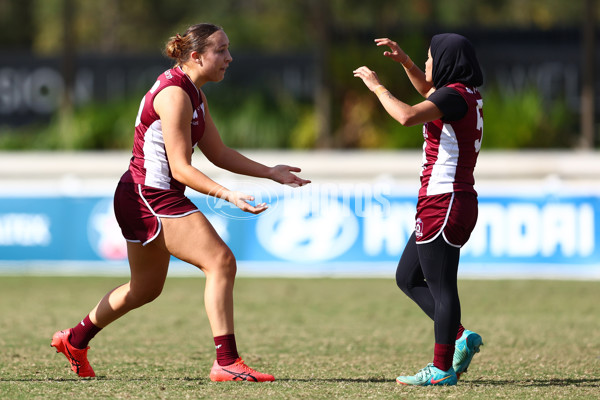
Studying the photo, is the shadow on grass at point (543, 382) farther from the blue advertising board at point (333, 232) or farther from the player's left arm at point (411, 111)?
the blue advertising board at point (333, 232)

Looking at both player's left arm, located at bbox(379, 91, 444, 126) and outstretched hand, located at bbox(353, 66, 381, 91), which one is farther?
outstretched hand, located at bbox(353, 66, 381, 91)

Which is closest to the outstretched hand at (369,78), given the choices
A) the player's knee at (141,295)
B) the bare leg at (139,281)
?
the bare leg at (139,281)

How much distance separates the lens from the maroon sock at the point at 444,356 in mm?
5617

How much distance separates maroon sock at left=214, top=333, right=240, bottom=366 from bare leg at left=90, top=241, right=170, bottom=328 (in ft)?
1.65

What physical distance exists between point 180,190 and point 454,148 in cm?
147

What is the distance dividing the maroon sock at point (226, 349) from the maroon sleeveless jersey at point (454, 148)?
50.8 inches

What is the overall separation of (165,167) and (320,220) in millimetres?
7488

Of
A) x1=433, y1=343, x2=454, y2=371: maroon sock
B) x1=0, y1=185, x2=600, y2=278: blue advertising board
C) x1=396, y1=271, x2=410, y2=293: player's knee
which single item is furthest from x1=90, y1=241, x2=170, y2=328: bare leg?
x1=0, y1=185, x2=600, y2=278: blue advertising board

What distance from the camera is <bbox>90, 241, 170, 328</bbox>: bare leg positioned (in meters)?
5.75

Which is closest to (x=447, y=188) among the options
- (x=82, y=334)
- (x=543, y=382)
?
(x=543, y=382)

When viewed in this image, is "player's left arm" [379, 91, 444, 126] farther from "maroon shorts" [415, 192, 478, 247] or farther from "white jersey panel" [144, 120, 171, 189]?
"white jersey panel" [144, 120, 171, 189]

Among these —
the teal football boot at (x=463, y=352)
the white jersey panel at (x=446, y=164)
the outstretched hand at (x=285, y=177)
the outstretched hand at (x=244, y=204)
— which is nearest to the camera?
the outstretched hand at (x=244, y=204)

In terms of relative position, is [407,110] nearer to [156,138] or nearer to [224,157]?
[224,157]

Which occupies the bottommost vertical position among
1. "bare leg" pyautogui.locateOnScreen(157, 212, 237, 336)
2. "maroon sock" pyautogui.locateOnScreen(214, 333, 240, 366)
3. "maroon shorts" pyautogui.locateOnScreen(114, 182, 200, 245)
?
"maroon sock" pyautogui.locateOnScreen(214, 333, 240, 366)
